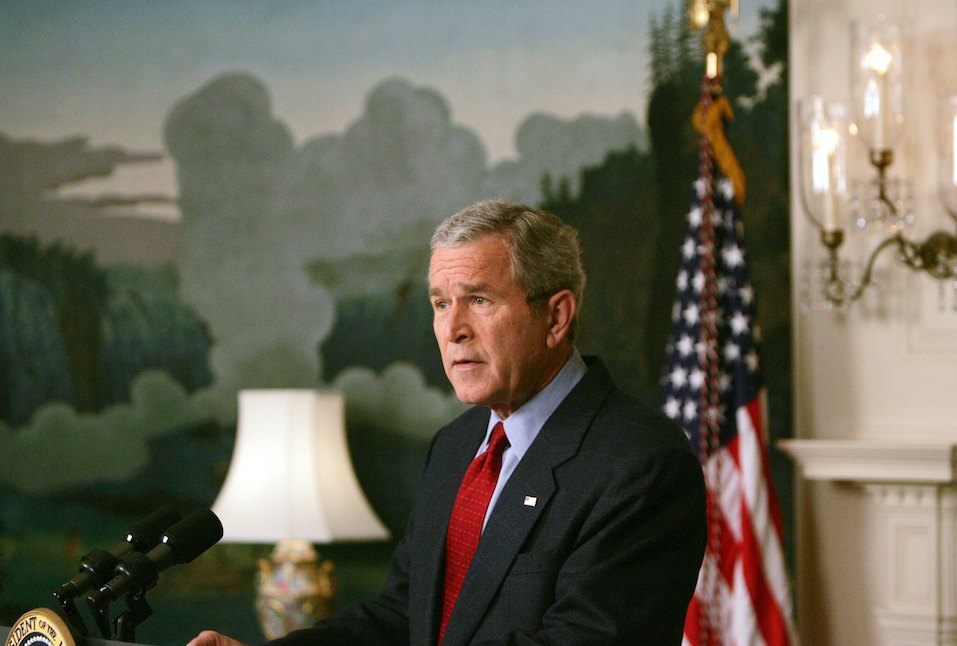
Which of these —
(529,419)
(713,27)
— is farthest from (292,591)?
(713,27)

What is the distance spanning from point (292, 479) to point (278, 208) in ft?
4.79

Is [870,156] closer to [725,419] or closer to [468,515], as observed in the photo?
[725,419]

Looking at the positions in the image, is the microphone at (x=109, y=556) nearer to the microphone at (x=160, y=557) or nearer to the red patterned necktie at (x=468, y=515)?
the microphone at (x=160, y=557)

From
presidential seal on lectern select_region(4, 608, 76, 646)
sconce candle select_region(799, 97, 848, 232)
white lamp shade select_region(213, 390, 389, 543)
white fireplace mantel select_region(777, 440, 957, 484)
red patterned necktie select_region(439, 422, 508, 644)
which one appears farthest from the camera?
white lamp shade select_region(213, 390, 389, 543)

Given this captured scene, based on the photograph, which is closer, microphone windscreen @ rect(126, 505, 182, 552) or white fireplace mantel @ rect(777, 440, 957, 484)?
microphone windscreen @ rect(126, 505, 182, 552)

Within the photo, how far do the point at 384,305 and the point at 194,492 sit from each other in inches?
53.2

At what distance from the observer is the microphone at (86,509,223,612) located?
84.7 inches

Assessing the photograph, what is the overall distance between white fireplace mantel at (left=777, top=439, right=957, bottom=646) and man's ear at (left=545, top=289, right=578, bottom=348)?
92.6 inches

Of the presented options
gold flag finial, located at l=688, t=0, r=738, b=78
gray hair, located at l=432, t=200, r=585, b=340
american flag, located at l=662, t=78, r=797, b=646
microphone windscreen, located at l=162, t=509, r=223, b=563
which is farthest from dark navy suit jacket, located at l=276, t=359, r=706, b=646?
gold flag finial, located at l=688, t=0, r=738, b=78

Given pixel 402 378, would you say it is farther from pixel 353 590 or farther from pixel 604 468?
pixel 604 468

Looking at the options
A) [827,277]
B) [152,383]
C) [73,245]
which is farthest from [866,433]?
[73,245]

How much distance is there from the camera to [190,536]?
229 centimetres

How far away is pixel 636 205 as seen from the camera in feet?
17.7

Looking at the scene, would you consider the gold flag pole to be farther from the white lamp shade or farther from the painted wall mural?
the white lamp shade
